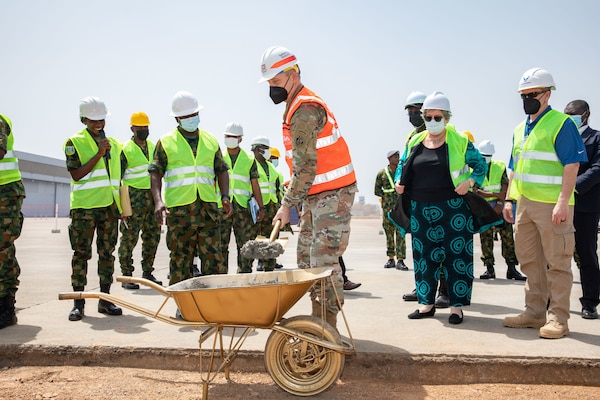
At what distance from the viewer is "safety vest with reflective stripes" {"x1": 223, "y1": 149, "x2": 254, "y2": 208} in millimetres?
8742

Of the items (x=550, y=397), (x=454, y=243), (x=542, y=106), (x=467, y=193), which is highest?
(x=542, y=106)

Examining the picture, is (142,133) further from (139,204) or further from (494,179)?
(494,179)

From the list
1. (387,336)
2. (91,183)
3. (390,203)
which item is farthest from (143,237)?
(387,336)

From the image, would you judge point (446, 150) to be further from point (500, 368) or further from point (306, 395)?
point (306, 395)

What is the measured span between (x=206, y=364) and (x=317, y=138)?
1844 millimetres

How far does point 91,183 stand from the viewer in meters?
5.61

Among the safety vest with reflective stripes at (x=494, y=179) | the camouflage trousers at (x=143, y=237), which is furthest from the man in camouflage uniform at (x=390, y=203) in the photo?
the camouflage trousers at (x=143, y=237)

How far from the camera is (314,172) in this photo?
3988mm

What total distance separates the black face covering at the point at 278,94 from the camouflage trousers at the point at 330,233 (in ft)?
2.46

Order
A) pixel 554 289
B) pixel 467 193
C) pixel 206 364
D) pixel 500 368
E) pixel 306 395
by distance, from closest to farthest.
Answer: pixel 306 395 → pixel 500 368 → pixel 206 364 → pixel 554 289 → pixel 467 193

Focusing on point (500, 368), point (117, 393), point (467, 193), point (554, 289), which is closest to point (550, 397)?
point (500, 368)

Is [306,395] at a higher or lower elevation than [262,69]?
lower

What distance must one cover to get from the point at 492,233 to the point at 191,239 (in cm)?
525

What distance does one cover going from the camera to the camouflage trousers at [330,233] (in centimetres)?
409
